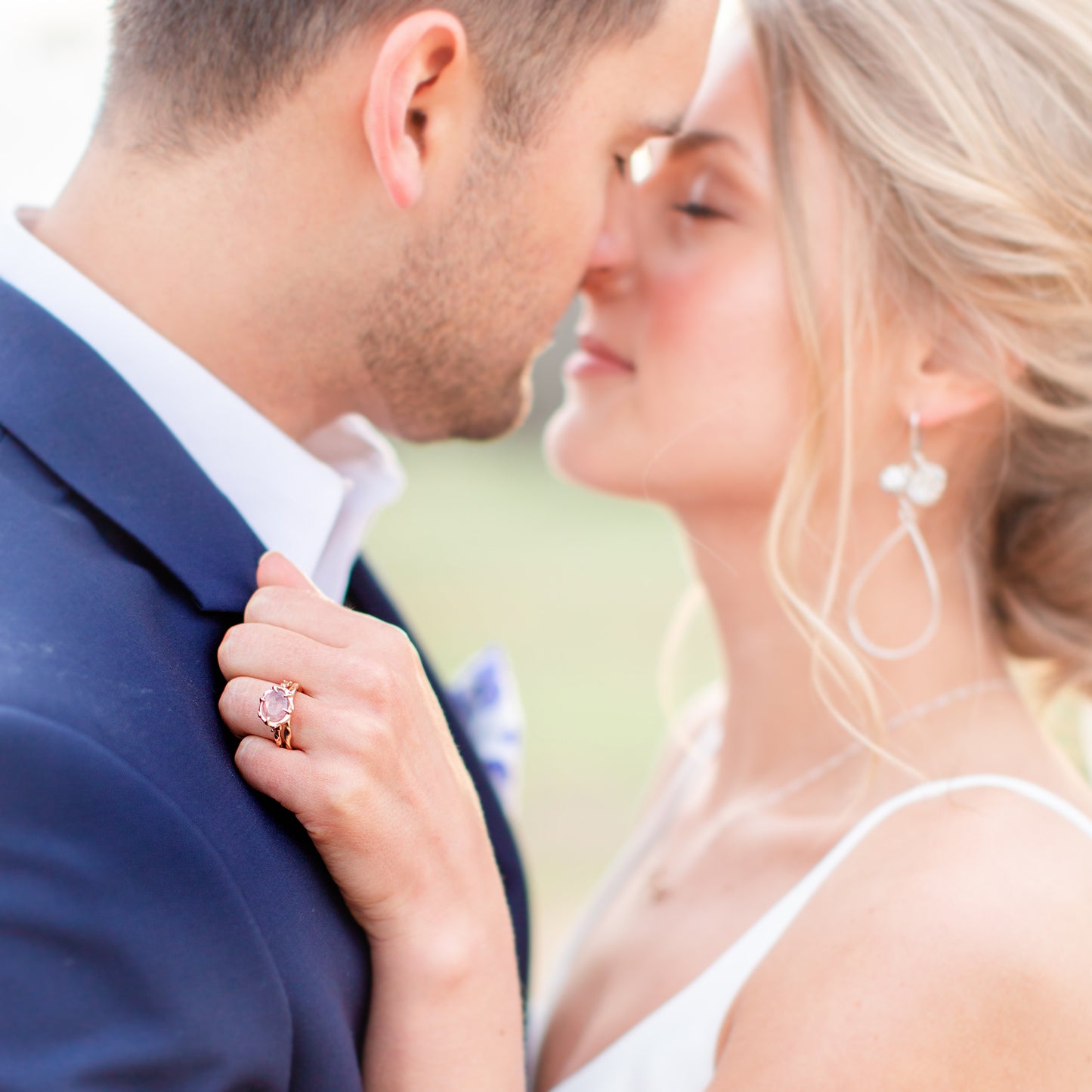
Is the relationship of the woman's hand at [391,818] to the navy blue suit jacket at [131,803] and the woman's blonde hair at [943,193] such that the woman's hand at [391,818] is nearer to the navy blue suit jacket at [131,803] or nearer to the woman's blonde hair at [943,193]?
the navy blue suit jacket at [131,803]

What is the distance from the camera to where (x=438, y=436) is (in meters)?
2.12

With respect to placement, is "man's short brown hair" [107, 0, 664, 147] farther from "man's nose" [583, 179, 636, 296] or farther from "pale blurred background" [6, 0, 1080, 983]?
"man's nose" [583, 179, 636, 296]

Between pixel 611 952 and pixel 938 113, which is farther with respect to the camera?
pixel 611 952

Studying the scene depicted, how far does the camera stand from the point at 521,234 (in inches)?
72.1

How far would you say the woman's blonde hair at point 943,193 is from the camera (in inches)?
77.4

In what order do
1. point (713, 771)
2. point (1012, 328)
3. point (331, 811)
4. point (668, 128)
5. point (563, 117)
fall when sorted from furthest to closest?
point (713, 771), point (1012, 328), point (668, 128), point (563, 117), point (331, 811)

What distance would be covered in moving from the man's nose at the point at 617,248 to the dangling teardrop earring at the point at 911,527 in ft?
2.00

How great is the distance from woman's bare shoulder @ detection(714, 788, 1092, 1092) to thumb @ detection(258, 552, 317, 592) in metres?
0.85

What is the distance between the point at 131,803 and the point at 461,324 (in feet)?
3.36

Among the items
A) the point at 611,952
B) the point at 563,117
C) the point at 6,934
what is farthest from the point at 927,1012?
the point at 563,117

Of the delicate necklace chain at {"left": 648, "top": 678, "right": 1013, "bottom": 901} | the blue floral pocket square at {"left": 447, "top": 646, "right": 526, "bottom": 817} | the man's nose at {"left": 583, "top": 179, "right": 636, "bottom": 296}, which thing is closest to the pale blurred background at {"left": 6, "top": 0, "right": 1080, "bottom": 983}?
the delicate necklace chain at {"left": 648, "top": 678, "right": 1013, "bottom": 901}

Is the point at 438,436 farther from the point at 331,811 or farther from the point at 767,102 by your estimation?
the point at 331,811

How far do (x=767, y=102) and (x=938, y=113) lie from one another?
30 cm

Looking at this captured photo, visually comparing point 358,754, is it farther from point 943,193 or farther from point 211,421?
point 943,193
